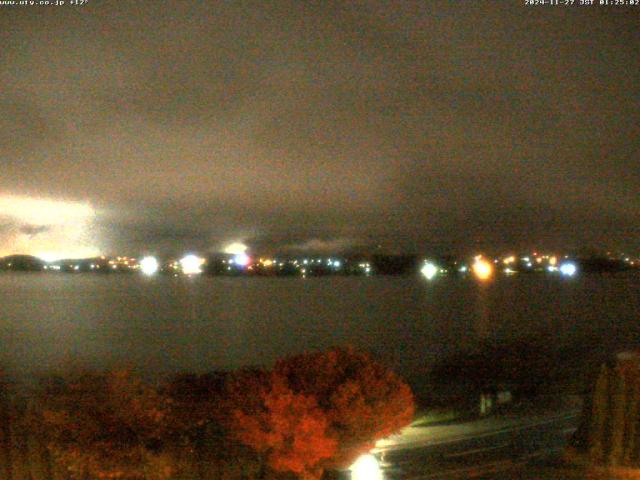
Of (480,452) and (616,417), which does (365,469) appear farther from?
(480,452)

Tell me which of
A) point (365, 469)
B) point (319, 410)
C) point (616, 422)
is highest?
point (319, 410)

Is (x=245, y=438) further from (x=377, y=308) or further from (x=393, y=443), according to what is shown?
(x=377, y=308)

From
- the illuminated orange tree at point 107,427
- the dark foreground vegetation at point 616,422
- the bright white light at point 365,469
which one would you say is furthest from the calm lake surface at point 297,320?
the dark foreground vegetation at point 616,422

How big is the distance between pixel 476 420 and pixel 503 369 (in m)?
20.9

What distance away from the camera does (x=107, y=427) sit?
10492mm

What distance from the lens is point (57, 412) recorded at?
408 inches

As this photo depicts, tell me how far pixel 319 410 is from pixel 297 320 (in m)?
75.5

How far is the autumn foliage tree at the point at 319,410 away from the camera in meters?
10.9

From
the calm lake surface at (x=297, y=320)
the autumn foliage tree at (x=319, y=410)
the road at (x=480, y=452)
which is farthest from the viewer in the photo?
the calm lake surface at (x=297, y=320)

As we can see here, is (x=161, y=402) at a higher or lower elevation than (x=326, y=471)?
higher

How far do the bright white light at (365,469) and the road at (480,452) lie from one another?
1.31ft

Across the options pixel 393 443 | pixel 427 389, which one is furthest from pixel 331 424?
pixel 427 389

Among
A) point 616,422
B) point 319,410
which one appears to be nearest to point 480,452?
point 616,422

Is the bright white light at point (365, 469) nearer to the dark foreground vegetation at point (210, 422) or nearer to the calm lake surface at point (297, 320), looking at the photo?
the dark foreground vegetation at point (210, 422)
